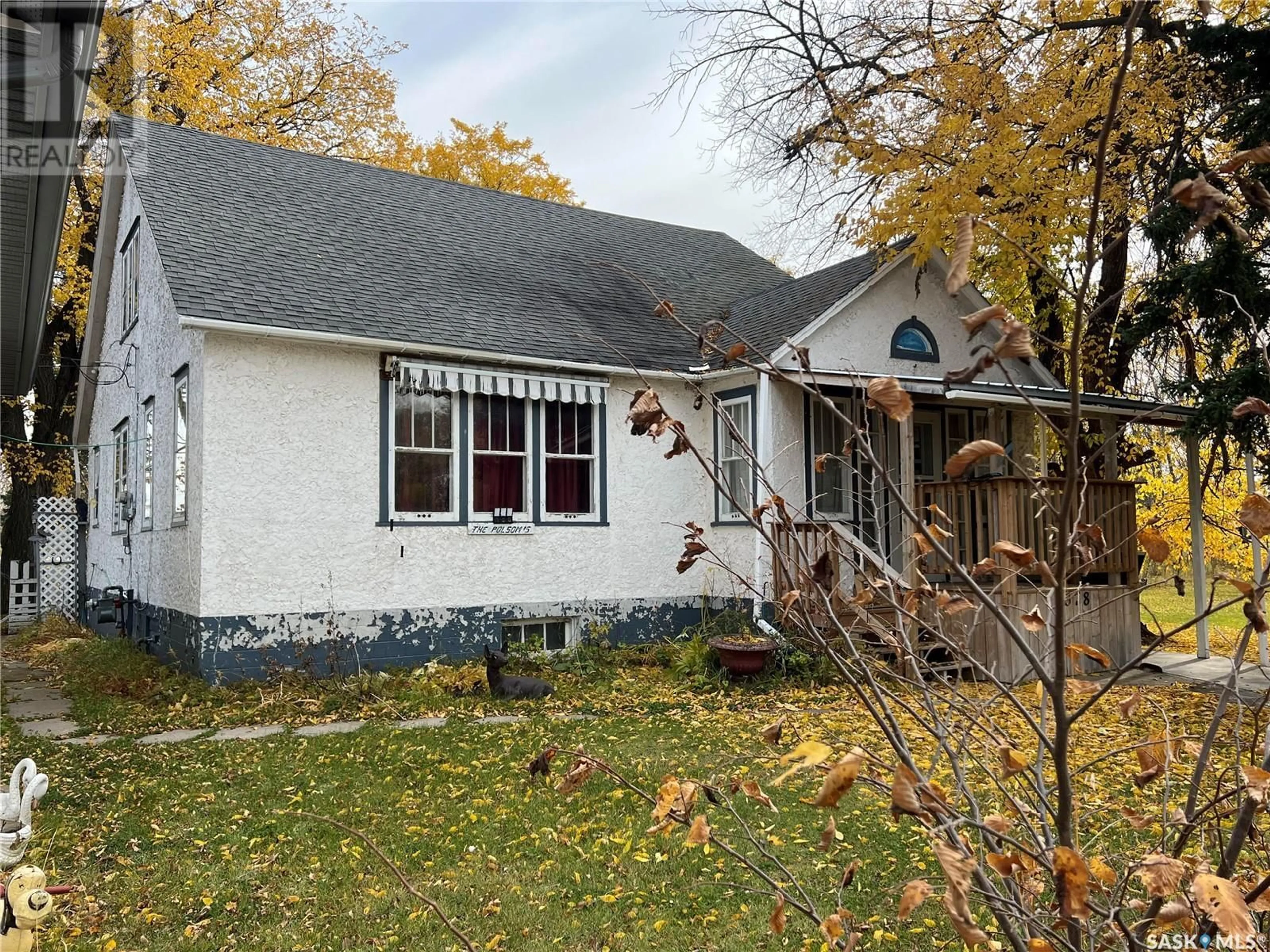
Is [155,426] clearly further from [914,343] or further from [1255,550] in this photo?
[1255,550]

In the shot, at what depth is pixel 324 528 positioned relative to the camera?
9.53m

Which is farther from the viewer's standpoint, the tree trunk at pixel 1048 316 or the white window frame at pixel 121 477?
the white window frame at pixel 121 477

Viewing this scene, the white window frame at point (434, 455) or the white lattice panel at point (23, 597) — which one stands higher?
the white window frame at point (434, 455)

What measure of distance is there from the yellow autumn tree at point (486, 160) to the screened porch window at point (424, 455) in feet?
51.1

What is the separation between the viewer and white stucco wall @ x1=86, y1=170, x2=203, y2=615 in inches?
370

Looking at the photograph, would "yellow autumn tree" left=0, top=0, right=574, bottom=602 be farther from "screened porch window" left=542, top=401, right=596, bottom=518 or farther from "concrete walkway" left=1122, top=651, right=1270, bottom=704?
"concrete walkway" left=1122, top=651, right=1270, bottom=704

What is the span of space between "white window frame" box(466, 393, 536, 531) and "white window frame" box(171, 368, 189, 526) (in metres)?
3.06

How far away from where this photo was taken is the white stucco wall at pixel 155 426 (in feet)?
30.8

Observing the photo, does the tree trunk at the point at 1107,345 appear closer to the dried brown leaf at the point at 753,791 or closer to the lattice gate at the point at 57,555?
the dried brown leaf at the point at 753,791

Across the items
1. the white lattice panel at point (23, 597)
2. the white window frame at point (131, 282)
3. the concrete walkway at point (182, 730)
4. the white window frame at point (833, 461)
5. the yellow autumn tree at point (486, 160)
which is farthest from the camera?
the yellow autumn tree at point (486, 160)

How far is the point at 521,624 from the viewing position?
1102cm

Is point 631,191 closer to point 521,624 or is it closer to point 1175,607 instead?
point 1175,607

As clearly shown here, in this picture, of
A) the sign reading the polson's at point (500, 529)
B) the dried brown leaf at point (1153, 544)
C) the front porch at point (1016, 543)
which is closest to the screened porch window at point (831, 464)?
the front porch at point (1016, 543)

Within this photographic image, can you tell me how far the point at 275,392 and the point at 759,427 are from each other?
5680 mm
